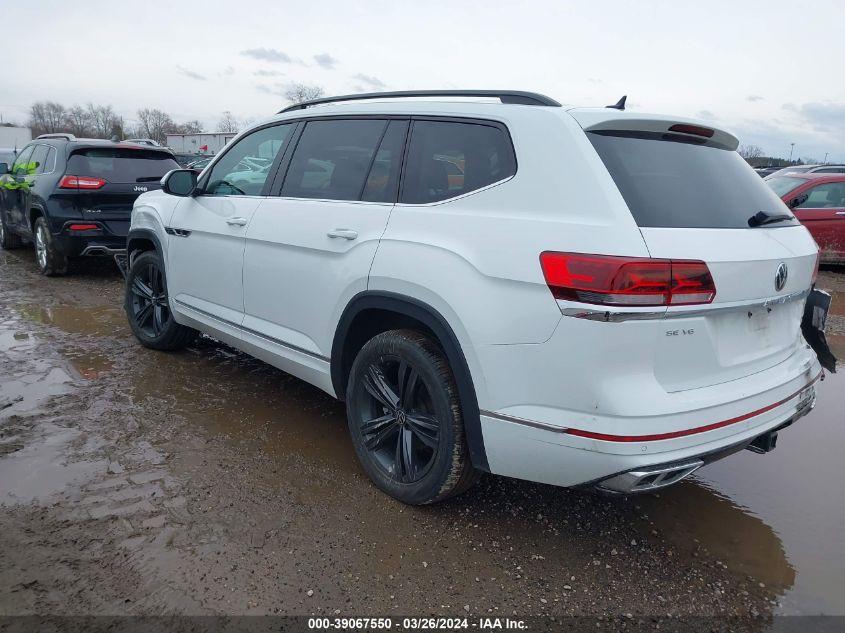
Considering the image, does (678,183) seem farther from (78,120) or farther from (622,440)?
(78,120)

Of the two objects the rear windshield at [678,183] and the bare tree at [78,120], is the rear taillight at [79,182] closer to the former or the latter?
the rear windshield at [678,183]

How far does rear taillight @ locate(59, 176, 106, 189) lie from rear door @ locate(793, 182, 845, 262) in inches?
382

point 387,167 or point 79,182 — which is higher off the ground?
point 387,167

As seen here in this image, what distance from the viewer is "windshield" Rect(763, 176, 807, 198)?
9.52 metres

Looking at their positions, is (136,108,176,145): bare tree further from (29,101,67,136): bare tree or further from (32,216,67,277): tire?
(32,216,67,277): tire

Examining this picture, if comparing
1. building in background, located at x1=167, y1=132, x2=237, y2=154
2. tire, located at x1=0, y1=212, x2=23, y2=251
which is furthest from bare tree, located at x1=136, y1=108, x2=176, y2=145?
tire, located at x1=0, y1=212, x2=23, y2=251

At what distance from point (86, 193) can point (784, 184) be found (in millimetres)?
10092

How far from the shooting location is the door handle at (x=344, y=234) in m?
2.96

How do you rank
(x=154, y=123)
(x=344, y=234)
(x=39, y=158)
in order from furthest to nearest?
(x=154, y=123) < (x=39, y=158) < (x=344, y=234)

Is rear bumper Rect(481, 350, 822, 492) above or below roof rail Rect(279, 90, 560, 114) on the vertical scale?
below

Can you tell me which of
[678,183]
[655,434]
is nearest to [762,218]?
[678,183]

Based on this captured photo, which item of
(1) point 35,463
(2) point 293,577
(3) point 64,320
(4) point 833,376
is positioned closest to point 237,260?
(1) point 35,463

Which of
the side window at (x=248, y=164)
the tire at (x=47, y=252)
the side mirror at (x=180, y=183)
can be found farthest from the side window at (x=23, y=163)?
the side window at (x=248, y=164)

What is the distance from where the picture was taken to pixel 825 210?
30.5ft
